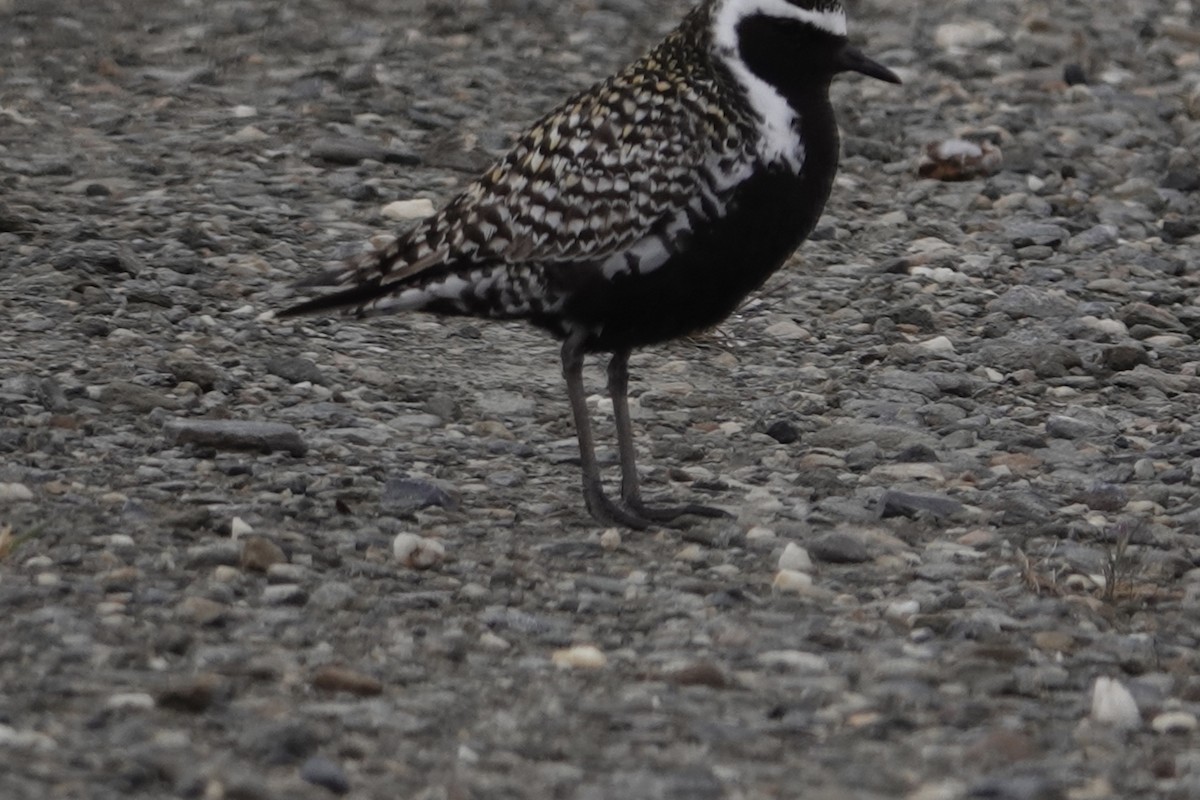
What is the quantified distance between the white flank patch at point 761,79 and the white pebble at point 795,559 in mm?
1238

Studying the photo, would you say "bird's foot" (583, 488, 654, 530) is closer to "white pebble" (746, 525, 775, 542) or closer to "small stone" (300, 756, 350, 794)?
"white pebble" (746, 525, 775, 542)

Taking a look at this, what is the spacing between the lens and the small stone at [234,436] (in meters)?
7.62

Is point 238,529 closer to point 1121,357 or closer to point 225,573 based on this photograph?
point 225,573

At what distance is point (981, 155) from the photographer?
11.6 metres

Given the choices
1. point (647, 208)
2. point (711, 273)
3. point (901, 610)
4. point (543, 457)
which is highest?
point (647, 208)

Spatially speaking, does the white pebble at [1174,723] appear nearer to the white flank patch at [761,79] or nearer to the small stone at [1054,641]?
the small stone at [1054,641]

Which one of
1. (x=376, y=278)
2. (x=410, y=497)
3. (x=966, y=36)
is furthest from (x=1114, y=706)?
(x=966, y=36)

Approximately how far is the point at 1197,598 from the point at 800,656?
1.39 metres

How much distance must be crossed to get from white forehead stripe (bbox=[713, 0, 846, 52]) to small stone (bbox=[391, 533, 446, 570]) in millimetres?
1955

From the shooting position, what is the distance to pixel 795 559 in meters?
6.86

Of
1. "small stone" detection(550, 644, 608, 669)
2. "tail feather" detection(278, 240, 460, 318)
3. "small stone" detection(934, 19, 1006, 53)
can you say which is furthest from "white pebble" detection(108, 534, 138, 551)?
"small stone" detection(934, 19, 1006, 53)

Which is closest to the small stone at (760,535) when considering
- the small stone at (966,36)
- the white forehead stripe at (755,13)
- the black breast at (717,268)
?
the black breast at (717,268)

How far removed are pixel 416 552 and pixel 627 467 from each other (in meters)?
1.00

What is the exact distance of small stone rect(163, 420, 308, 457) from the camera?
7.62 metres
